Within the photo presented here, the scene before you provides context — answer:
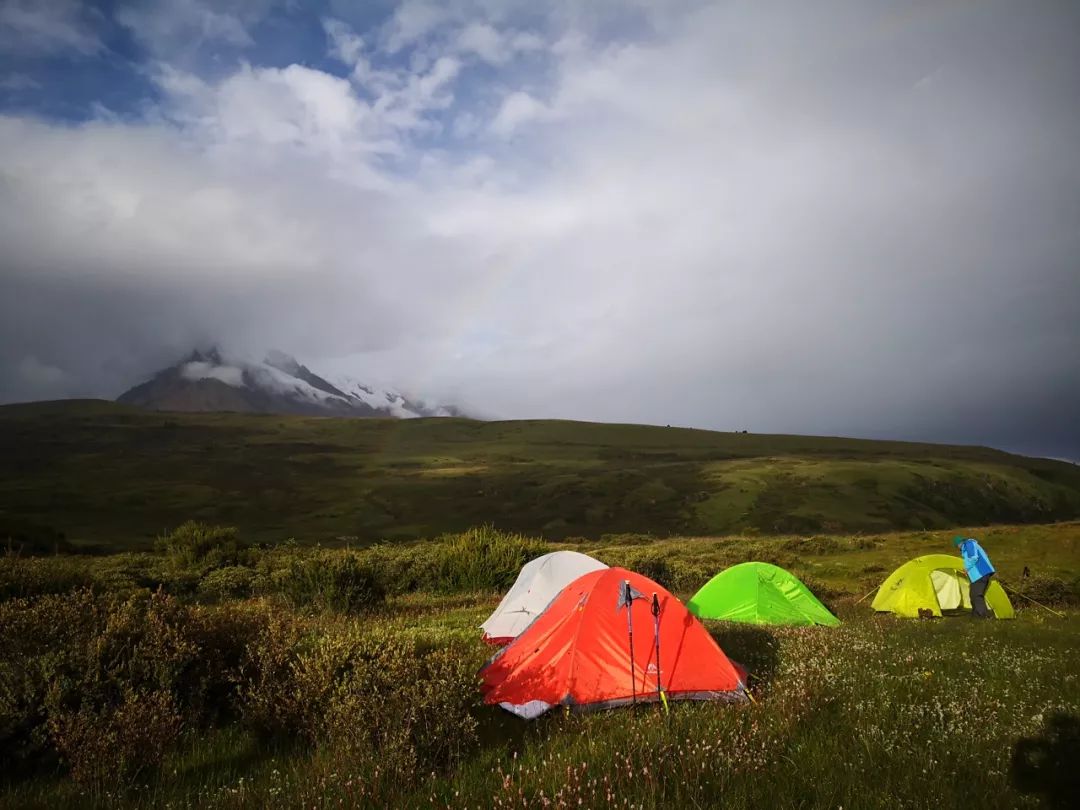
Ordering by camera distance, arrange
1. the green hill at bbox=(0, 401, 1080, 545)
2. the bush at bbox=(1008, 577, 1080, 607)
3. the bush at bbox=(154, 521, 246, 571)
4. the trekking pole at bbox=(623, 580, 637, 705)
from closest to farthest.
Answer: the trekking pole at bbox=(623, 580, 637, 705) → the bush at bbox=(1008, 577, 1080, 607) → the bush at bbox=(154, 521, 246, 571) → the green hill at bbox=(0, 401, 1080, 545)

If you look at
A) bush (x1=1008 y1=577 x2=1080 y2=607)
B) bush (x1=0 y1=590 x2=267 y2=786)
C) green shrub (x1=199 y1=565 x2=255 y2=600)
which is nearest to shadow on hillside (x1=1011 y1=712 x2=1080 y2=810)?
bush (x1=0 y1=590 x2=267 y2=786)

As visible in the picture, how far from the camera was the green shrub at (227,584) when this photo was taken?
66.0 feet

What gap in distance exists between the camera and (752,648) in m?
11.0

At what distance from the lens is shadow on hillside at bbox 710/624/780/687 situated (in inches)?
353

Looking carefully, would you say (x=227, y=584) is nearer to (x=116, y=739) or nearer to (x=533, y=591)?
(x=533, y=591)

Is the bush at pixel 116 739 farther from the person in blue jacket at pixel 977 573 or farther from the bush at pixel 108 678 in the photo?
the person in blue jacket at pixel 977 573

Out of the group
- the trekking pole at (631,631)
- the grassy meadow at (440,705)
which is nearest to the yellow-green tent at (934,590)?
the grassy meadow at (440,705)

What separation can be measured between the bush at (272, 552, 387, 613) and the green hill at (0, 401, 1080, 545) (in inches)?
1099

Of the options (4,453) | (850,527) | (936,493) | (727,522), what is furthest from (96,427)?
(936,493)

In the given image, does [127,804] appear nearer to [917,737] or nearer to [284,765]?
[284,765]

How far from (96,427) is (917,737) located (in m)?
219

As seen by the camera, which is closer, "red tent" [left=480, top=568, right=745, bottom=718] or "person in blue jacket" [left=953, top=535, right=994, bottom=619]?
"red tent" [left=480, top=568, right=745, bottom=718]

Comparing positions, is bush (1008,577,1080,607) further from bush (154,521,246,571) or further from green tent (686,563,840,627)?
bush (154,521,246,571)

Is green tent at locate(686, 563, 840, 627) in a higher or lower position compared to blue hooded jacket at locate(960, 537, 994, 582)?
lower
